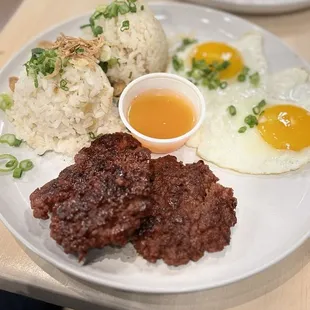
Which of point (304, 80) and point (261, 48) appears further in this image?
point (261, 48)

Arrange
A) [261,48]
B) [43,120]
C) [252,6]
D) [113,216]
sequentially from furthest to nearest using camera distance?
[252,6] → [261,48] → [43,120] → [113,216]

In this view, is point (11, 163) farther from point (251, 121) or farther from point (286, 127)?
point (286, 127)

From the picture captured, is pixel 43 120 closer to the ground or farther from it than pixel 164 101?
farther from it

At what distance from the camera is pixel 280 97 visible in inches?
121

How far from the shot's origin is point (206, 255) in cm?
233

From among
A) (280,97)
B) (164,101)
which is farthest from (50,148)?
(280,97)

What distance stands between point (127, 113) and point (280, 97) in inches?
42.5

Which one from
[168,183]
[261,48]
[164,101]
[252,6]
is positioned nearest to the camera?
[168,183]

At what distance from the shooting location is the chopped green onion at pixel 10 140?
9.12 ft

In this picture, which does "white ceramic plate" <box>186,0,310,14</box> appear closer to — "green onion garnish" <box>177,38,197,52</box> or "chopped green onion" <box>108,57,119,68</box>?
"green onion garnish" <box>177,38,197,52</box>

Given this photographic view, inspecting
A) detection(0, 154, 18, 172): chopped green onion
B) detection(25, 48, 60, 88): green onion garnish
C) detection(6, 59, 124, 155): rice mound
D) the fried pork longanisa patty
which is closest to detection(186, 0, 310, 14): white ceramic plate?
detection(6, 59, 124, 155): rice mound

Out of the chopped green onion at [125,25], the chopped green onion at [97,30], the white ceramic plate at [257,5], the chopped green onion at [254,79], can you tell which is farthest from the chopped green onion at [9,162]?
the white ceramic plate at [257,5]

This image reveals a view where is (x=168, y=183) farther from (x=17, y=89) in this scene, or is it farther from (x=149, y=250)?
(x=17, y=89)

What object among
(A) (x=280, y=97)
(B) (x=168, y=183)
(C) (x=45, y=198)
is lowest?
(A) (x=280, y=97)
